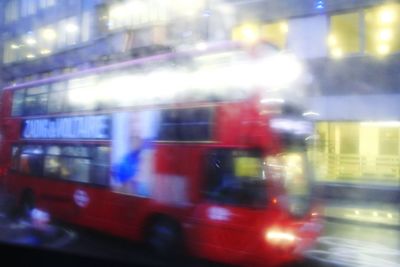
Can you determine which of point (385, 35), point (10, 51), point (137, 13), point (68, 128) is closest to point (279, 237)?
point (68, 128)

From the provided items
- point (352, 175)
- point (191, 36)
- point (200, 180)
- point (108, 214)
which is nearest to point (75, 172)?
point (108, 214)

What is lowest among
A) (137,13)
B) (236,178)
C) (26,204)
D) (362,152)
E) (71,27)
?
(26,204)

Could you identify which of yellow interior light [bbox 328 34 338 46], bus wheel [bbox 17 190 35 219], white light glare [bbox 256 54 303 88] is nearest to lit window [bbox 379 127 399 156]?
yellow interior light [bbox 328 34 338 46]

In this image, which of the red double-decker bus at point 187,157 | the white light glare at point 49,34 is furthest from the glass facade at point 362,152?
the white light glare at point 49,34

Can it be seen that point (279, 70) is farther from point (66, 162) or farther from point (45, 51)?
point (45, 51)

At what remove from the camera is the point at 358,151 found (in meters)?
14.3

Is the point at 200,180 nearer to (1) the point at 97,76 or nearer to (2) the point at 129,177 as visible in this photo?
(2) the point at 129,177

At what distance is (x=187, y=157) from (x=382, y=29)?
10211 mm

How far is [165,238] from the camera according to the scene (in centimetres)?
720

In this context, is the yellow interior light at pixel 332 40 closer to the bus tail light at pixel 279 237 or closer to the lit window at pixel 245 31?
the lit window at pixel 245 31

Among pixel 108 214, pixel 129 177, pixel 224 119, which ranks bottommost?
pixel 108 214

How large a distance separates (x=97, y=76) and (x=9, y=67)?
41.2ft

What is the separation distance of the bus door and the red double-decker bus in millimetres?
14

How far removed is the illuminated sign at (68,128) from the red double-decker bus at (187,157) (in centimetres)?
3
